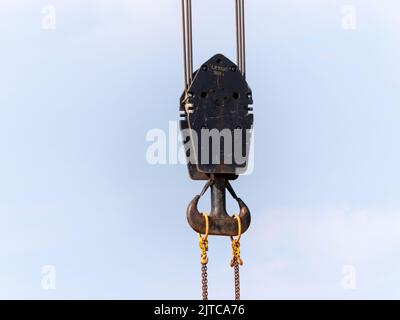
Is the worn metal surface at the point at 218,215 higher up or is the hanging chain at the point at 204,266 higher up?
the worn metal surface at the point at 218,215

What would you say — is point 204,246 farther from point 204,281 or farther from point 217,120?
point 217,120

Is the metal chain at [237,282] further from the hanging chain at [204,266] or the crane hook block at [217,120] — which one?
the crane hook block at [217,120]

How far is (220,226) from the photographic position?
36.6 ft

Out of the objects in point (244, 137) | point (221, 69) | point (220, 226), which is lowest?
point (220, 226)

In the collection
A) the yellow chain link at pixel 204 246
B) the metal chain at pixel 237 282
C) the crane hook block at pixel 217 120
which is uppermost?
the crane hook block at pixel 217 120

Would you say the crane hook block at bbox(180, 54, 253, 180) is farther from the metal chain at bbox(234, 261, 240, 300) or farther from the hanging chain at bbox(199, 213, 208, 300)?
the metal chain at bbox(234, 261, 240, 300)

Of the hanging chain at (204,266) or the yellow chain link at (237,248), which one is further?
the yellow chain link at (237,248)

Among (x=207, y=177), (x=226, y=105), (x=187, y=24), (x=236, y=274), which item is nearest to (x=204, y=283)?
(x=236, y=274)

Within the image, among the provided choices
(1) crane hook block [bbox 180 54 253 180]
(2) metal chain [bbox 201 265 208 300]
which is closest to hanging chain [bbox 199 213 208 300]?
(2) metal chain [bbox 201 265 208 300]

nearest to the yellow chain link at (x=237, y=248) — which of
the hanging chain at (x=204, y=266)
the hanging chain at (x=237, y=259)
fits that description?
the hanging chain at (x=237, y=259)

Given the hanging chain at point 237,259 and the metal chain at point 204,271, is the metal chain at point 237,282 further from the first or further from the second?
the metal chain at point 204,271

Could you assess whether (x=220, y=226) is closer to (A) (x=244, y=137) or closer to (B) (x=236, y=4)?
(A) (x=244, y=137)

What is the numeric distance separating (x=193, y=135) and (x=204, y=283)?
4.97 ft

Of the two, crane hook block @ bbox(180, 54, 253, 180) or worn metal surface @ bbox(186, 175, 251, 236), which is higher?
crane hook block @ bbox(180, 54, 253, 180)
